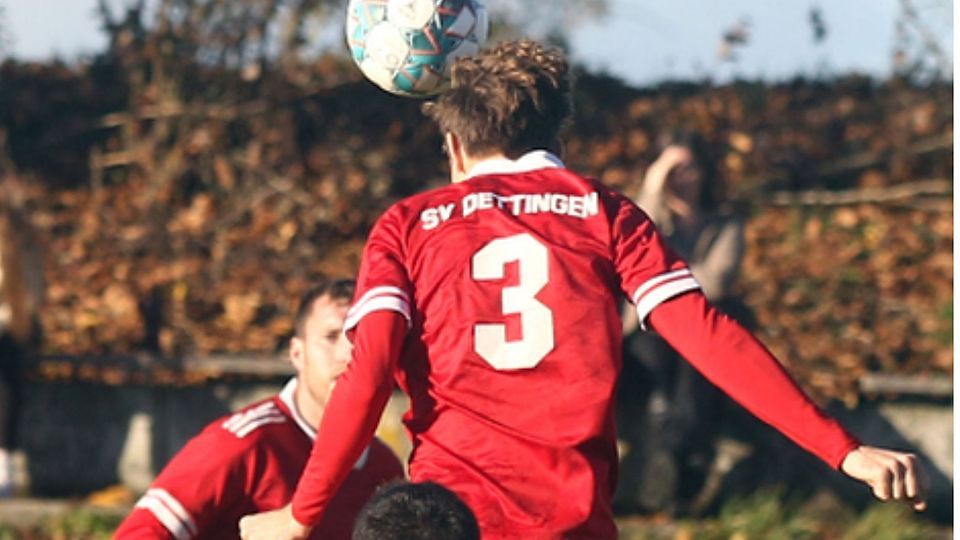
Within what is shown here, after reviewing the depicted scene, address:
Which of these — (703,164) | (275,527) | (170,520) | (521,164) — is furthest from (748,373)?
(703,164)

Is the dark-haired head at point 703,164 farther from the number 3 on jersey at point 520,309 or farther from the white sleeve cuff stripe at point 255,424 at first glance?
the number 3 on jersey at point 520,309

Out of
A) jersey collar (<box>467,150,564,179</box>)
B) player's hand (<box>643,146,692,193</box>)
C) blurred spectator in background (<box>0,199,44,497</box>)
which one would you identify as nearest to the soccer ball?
jersey collar (<box>467,150,564,179</box>)

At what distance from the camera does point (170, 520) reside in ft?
16.3

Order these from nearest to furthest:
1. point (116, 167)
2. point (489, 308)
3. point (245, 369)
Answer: point (489, 308) → point (245, 369) → point (116, 167)

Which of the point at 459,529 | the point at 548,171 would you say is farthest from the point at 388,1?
the point at 459,529

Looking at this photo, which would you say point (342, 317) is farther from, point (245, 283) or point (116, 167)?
point (116, 167)

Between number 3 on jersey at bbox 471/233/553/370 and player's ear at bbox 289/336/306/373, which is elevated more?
number 3 on jersey at bbox 471/233/553/370

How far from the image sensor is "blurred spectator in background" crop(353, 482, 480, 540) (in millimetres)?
3732

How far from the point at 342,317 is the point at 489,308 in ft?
4.13

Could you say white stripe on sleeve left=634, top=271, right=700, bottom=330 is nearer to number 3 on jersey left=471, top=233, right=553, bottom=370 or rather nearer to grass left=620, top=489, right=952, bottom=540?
number 3 on jersey left=471, top=233, right=553, bottom=370

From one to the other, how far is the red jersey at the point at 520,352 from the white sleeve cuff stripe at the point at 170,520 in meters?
0.84

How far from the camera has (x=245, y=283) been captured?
10539mm

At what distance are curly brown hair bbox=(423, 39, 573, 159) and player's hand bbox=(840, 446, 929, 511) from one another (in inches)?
43.5

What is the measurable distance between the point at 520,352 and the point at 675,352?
4.47 meters
